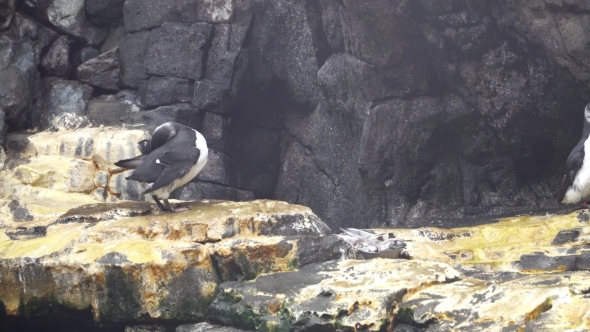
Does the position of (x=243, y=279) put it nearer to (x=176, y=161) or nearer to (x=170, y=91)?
(x=176, y=161)

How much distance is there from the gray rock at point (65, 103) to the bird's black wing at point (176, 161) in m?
3.95

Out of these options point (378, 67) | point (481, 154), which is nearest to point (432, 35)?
point (378, 67)

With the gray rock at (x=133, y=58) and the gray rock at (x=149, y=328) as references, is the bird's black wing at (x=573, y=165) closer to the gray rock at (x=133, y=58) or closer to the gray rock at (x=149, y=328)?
the gray rock at (x=149, y=328)

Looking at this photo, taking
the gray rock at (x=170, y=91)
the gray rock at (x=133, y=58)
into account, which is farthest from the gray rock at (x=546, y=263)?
the gray rock at (x=133, y=58)

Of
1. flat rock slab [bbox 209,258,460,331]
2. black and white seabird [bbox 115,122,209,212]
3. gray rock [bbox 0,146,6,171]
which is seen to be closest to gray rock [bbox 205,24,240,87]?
gray rock [bbox 0,146,6,171]

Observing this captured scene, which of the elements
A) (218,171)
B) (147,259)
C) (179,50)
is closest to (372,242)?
(147,259)

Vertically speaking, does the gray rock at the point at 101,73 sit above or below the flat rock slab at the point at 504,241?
above

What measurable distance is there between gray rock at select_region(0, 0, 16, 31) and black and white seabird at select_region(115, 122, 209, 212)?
173 inches

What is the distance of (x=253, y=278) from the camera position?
17.0 feet

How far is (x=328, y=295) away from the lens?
15.2ft

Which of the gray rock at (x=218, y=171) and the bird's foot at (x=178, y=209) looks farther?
the gray rock at (x=218, y=171)

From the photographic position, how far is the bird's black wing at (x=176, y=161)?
5777 millimetres

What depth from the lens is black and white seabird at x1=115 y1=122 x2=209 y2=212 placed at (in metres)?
5.81

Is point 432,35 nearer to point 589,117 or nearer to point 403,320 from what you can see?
point 589,117
